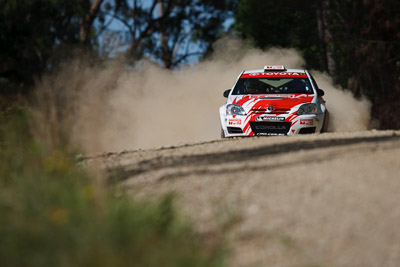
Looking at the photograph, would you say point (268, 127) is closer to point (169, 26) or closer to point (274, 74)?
point (274, 74)

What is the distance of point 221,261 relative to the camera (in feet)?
16.0

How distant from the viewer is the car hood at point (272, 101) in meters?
12.2

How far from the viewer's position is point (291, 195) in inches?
247

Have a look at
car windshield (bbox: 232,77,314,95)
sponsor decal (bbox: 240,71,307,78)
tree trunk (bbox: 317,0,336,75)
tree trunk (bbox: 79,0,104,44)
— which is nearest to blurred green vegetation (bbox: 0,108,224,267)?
car windshield (bbox: 232,77,314,95)

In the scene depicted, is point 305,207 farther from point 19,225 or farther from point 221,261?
point 19,225

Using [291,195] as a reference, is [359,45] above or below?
below

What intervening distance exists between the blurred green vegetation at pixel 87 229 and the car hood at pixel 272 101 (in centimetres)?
591

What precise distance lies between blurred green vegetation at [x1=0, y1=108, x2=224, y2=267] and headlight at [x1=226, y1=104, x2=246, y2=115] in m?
5.85

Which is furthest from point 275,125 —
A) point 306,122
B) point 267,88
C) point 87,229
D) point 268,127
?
point 87,229

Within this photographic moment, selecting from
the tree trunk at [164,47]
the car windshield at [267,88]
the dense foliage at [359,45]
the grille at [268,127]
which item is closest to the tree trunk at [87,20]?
the tree trunk at [164,47]

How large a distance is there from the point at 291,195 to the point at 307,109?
6.19m

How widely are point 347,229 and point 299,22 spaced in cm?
3179

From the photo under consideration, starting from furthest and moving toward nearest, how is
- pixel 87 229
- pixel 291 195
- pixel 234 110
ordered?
pixel 234 110
pixel 291 195
pixel 87 229

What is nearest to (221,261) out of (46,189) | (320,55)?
(46,189)
